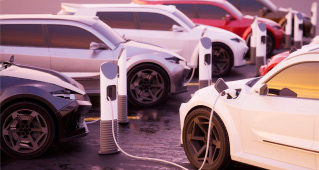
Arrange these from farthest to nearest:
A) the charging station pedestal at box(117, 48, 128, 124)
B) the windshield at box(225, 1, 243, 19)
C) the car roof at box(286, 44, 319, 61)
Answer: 1. the windshield at box(225, 1, 243, 19)
2. the charging station pedestal at box(117, 48, 128, 124)
3. the car roof at box(286, 44, 319, 61)

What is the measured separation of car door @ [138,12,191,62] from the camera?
13.6m

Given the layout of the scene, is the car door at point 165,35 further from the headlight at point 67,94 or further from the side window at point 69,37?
the headlight at point 67,94

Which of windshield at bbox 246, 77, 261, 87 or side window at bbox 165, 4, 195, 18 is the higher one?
side window at bbox 165, 4, 195, 18

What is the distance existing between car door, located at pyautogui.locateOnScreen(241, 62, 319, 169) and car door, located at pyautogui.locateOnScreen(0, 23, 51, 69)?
15.8 ft

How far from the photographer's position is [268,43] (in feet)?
57.2

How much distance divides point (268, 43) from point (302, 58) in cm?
1112

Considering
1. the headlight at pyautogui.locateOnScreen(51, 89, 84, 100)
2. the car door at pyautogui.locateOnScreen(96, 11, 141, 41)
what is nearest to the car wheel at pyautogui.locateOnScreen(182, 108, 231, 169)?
the headlight at pyautogui.locateOnScreen(51, 89, 84, 100)

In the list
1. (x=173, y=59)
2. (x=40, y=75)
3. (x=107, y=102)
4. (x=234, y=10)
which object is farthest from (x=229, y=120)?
(x=234, y=10)

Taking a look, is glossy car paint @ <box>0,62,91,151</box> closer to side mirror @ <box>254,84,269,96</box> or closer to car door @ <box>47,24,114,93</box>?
car door @ <box>47,24,114,93</box>

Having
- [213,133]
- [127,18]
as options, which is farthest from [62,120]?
[127,18]

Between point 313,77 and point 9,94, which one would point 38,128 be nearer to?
point 9,94

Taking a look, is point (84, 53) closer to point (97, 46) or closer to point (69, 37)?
point (97, 46)

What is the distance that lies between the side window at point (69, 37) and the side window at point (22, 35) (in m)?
0.18

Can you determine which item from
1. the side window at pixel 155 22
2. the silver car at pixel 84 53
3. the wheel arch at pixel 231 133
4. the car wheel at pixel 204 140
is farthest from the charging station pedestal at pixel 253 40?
the wheel arch at pixel 231 133
